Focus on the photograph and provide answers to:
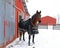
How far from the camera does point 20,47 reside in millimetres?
7836

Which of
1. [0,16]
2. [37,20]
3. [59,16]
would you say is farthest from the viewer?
[59,16]

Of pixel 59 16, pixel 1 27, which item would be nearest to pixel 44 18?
pixel 59 16

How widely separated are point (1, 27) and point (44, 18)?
1596 inches

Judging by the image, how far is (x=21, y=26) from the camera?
9.99 m

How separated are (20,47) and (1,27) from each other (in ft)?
5.35

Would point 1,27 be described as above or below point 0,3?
below

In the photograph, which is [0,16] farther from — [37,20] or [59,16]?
[59,16]

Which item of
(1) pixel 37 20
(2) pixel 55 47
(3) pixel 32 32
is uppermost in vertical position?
(1) pixel 37 20

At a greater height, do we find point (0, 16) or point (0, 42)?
point (0, 16)

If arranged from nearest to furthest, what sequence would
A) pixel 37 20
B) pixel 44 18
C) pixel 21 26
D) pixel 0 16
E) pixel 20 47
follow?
pixel 0 16
pixel 20 47
pixel 37 20
pixel 21 26
pixel 44 18

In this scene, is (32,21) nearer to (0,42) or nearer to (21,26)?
(21,26)

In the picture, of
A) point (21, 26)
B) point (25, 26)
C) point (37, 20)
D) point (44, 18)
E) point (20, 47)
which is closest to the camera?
point (20, 47)

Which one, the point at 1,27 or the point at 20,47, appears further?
the point at 20,47

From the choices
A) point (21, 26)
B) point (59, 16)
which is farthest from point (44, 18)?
point (21, 26)
